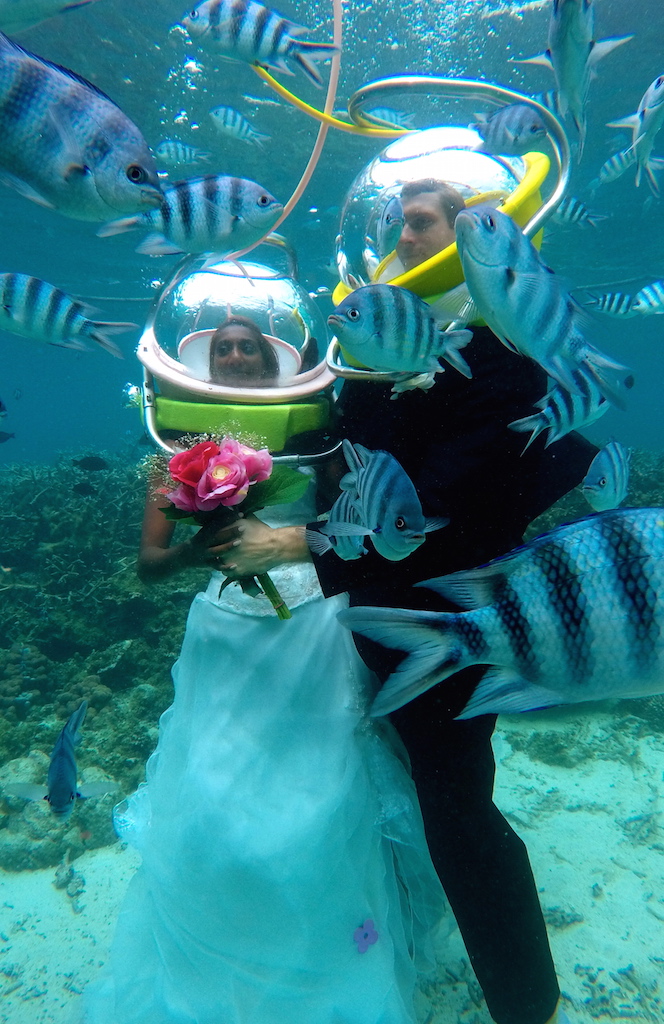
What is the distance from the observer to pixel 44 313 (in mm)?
→ 2494

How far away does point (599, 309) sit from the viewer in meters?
5.56

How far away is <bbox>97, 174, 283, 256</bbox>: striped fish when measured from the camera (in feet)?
6.47

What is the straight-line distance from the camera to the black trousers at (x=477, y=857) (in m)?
2.39

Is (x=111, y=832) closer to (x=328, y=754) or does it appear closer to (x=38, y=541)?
(x=328, y=754)

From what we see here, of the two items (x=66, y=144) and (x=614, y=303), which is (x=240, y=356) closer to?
(x=66, y=144)

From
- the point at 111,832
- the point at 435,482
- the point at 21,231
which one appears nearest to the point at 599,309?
the point at 435,482

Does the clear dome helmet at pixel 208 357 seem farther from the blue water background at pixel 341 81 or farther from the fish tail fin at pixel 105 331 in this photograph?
the blue water background at pixel 341 81

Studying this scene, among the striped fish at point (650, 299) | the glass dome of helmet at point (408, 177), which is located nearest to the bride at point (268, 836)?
the glass dome of helmet at point (408, 177)

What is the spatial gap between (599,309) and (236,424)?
511 centimetres

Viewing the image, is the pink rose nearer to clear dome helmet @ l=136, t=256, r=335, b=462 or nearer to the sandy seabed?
clear dome helmet @ l=136, t=256, r=335, b=462

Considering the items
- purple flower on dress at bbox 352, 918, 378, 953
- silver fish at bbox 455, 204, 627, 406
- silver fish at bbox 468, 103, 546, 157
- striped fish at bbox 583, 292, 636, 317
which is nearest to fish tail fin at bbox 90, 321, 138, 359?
silver fish at bbox 455, 204, 627, 406

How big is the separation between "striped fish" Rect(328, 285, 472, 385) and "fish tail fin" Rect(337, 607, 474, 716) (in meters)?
0.77

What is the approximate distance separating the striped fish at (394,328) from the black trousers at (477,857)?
1.40m

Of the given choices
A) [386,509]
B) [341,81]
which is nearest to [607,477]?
[386,509]
